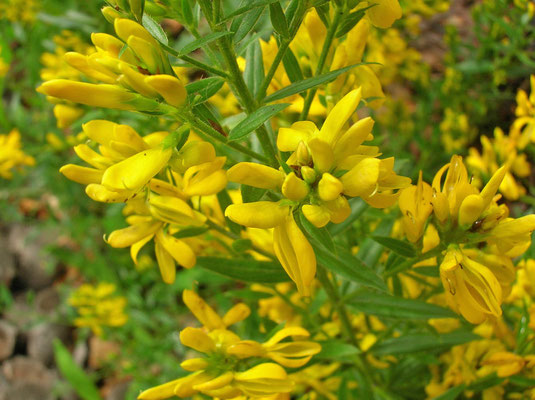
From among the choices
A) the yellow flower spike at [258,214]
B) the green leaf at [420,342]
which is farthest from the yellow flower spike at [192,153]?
the green leaf at [420,342]

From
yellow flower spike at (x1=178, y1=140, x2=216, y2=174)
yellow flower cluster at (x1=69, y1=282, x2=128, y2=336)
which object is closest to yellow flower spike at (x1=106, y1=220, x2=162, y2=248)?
yellow flower spike at (x1=178, y1=140, x2=216, y2=174)

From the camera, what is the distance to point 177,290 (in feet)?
9.23

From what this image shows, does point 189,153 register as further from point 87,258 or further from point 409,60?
point 87,258

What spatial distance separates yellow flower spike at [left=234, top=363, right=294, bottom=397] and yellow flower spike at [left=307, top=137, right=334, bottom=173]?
1.31 feet

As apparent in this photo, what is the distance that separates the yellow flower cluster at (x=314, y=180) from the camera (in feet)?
2.29

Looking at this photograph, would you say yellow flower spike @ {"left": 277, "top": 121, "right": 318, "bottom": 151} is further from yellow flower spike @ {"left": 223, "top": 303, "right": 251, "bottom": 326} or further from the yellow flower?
yellow flower spike @ {"left": 223, "top": 303, "right": 251, "bottom": 326}

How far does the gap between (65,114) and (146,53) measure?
35.6 inches

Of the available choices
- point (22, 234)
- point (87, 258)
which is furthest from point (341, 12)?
point (22, 234)

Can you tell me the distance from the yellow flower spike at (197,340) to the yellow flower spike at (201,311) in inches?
2.2

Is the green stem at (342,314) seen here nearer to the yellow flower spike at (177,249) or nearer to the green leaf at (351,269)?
the green leaf at (351,269)

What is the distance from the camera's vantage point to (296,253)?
0.77 meters

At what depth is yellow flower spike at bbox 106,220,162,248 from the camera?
96cm

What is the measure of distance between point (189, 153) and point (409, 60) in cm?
229

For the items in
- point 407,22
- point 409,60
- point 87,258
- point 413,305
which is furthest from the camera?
point 87,258
